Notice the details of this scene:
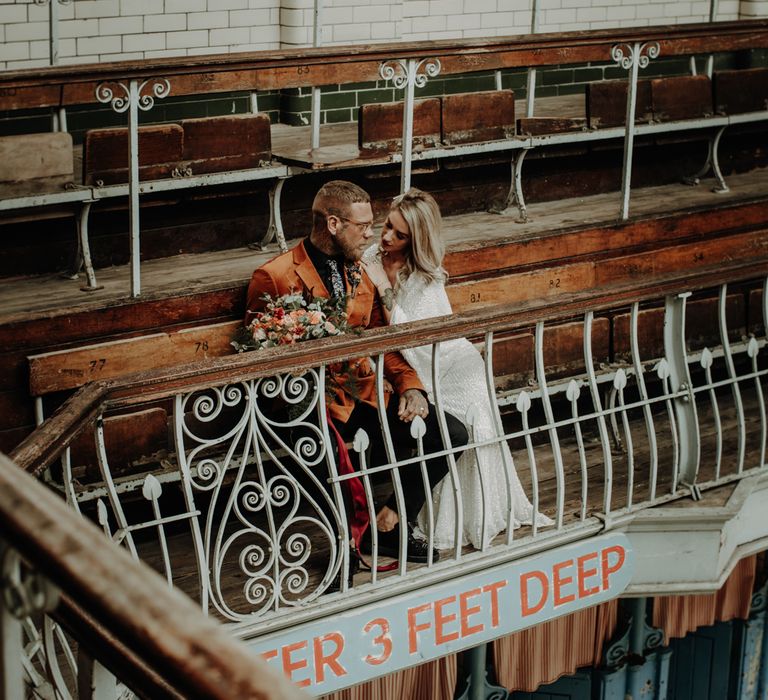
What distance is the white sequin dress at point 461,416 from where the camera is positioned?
4516mm

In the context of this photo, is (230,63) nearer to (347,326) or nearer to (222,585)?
(347,326)

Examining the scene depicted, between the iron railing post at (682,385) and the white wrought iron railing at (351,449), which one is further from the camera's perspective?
the iron railing post at (682,385)

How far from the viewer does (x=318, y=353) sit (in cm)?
374

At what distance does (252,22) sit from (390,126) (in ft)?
7.27

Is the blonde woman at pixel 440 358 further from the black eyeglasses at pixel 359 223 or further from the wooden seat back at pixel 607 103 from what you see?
the wooden seat back at pixel 607 103

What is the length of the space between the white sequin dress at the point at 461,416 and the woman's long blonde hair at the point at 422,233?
0.12 ft

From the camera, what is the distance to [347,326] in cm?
429

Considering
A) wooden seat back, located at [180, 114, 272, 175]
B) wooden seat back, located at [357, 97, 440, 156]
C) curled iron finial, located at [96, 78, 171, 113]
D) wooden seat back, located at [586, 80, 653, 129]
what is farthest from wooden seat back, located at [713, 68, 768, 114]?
curled iron finial, located at [96, 78, 171, 113]

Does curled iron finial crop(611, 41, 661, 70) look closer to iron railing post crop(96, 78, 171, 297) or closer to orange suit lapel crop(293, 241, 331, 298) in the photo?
orange suit lapel crop(293, 241, 331, 298)

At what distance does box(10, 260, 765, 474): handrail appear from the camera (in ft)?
9.91

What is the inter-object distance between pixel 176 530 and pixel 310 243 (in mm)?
1301

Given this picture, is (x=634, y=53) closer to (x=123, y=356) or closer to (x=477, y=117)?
(x=477, y=117)

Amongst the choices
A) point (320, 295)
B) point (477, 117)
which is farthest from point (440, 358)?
point (477, 117)

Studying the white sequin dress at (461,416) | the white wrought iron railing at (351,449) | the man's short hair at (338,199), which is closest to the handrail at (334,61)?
the man's short hair at (338,199)
